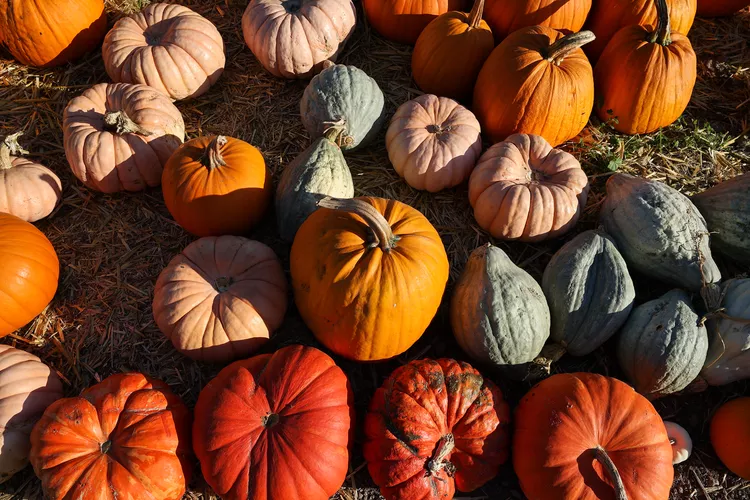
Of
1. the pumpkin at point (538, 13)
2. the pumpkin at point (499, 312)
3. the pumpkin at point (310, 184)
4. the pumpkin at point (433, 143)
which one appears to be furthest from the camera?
the pumpkin at point (538, 13)

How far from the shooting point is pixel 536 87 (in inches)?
154

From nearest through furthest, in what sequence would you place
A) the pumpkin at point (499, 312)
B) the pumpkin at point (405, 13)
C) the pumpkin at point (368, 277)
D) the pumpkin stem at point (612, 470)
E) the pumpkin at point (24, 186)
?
the pumpkin stem at point (612, 470)
the pumpkin at point (368, 277)
the pumpkin at point (499, 312)
the pumpkin at point (24, 186)
the pumpkin at point (405, 13)

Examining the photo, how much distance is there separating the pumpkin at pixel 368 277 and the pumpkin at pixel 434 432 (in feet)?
0.97

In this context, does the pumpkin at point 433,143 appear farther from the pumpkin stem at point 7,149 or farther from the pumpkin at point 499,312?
the pumpkin stem at point 7,149

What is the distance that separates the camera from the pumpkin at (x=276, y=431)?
2699 mm

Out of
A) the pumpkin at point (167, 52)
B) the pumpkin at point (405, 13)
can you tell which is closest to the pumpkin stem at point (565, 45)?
the pumpkin at point (405, 13)

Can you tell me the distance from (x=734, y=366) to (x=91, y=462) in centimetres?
→ 382

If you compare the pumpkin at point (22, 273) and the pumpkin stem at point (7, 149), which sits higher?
the pumpkin stem at point (7, 149)

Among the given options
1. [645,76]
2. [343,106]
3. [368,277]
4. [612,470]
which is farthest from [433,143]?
[612,470]

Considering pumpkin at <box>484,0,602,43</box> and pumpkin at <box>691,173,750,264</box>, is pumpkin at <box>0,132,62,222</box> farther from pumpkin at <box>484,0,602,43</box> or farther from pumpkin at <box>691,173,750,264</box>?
pumpkin at <box>691,173,750,264</box>

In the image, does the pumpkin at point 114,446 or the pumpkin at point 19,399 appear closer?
the pumpkin at point 114,446

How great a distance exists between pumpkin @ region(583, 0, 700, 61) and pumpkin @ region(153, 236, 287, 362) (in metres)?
3.60

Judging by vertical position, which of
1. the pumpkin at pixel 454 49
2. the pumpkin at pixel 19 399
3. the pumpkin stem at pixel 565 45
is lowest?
the pumpkin at pixel 19 399

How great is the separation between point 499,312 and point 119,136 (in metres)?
2.95
